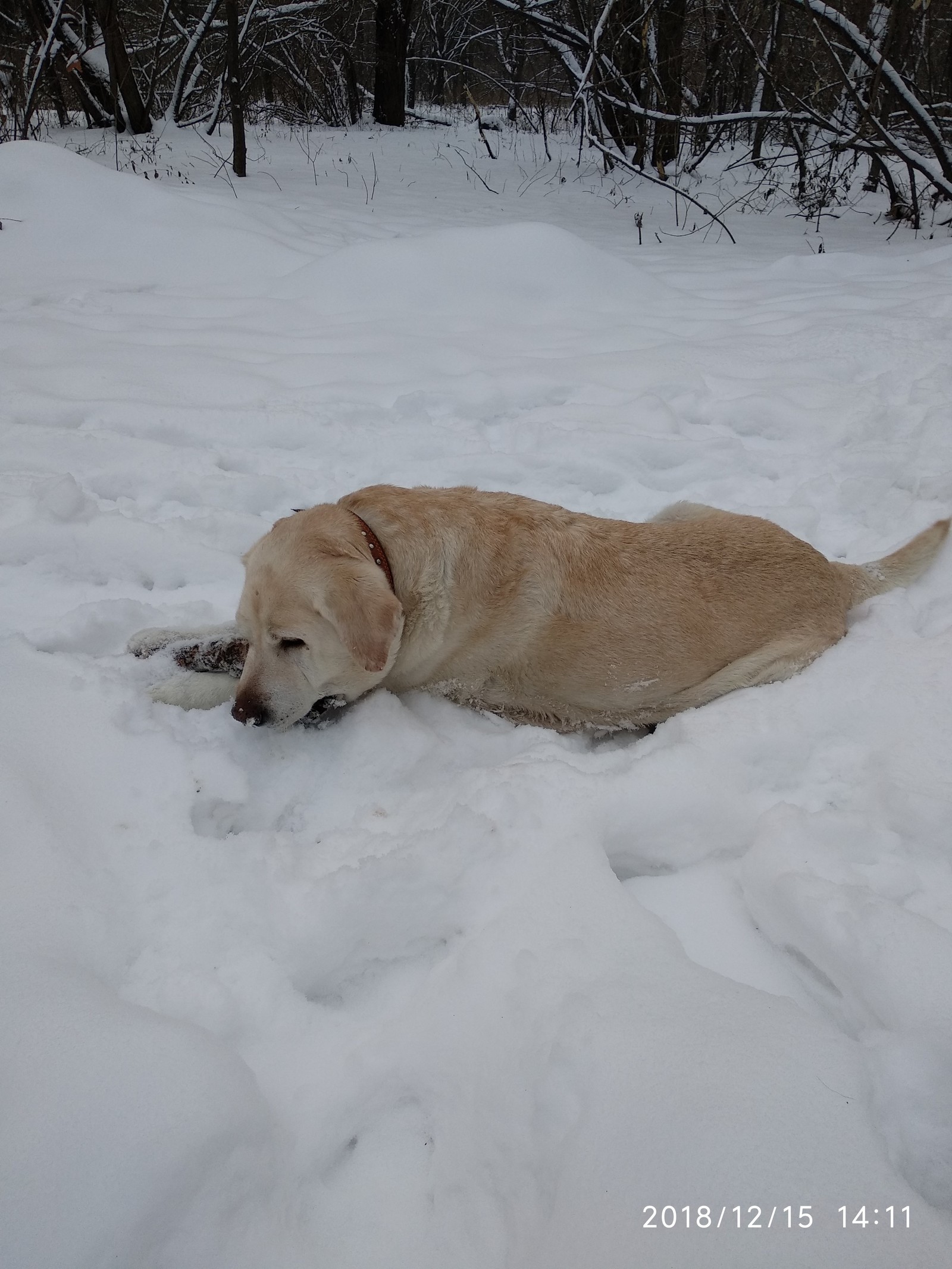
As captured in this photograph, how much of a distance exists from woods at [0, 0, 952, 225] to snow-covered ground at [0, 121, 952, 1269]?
5.29 metres

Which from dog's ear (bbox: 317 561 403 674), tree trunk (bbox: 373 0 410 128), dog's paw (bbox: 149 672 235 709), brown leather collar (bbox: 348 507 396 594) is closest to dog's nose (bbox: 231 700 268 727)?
dog's paw (bbox: 149 672 235 709)

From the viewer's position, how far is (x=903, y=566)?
3.13 m

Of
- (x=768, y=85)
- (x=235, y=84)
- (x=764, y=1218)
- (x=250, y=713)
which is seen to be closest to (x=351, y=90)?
(x=235, y=84)

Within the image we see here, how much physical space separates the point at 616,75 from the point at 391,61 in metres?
7.35

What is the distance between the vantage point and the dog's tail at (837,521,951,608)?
310 cm

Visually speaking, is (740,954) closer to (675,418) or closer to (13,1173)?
(13,1173)

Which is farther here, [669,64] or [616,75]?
[669,64]

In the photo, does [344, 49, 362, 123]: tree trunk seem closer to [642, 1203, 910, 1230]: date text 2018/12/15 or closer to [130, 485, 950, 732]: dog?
[130, 485, 950, 732]: dog

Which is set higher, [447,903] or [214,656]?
[214,656]

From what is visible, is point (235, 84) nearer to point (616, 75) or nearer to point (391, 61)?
point (616, 75)

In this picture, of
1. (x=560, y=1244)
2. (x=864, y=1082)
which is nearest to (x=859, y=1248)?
(x=864, y=1082)

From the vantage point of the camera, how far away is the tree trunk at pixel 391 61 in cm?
1286

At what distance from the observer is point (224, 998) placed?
1630 mm

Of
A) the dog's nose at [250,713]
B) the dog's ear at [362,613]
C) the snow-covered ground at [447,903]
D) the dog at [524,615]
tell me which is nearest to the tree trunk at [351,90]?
the snow-covered ground at [447,903]
